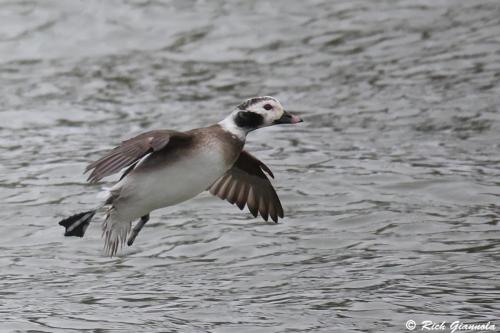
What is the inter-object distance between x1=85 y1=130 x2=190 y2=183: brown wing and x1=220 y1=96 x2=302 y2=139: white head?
69 centimetres

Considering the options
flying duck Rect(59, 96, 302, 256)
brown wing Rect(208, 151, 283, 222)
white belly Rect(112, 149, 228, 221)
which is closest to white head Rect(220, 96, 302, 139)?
flying duck Rect(59, 96, 302, 256)

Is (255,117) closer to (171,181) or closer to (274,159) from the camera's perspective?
(171,181)

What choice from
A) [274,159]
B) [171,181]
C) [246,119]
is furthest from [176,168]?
[274,159]

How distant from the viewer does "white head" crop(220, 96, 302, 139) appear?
852 cm

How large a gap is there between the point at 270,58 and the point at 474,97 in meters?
2.71

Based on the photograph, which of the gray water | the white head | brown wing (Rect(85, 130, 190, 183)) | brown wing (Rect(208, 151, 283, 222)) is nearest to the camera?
brown wing (Rect(85, 130, 190, 183))

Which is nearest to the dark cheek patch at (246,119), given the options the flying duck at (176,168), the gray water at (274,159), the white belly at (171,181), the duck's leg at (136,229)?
the flying duck at (176,168)

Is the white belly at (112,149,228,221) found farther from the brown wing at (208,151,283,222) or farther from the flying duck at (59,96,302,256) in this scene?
the brown wing at (208,151,283,222)

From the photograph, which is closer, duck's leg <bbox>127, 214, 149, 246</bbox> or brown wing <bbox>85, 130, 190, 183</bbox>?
brown wing <bbox>85, 130, 190, 183</bbox>

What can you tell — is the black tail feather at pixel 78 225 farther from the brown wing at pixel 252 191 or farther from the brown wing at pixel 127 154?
the brown wing at pixel 252 191

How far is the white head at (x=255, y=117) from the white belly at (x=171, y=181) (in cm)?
36

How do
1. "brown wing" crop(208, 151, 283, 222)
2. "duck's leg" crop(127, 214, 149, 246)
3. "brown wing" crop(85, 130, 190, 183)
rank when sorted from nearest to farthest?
A: "brown wing" crop(85, 130, 190, 183), "duck's leg" crop(127, 214, 149, 246), "brown wing" crop(208, 151, 283, 222)

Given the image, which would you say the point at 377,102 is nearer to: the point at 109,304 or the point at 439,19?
the point at 439,19

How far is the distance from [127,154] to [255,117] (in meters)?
1.19
